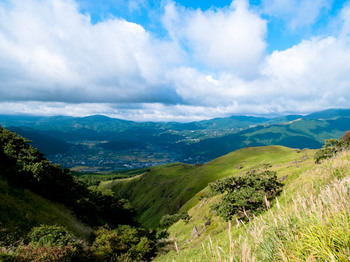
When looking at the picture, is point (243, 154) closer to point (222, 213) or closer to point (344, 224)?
point (222, 213)

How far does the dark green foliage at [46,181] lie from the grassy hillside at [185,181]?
157 feet

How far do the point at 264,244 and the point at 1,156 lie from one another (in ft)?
183

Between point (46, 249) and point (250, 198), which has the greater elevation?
point (250, 198)

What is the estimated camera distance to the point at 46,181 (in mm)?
41312

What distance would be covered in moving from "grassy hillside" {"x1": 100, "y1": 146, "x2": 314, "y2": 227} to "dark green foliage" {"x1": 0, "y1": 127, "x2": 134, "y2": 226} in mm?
47878

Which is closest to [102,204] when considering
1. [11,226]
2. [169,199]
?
[11,226]

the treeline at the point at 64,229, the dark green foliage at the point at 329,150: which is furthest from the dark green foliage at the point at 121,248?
the dark green foliage at the point at 329,150

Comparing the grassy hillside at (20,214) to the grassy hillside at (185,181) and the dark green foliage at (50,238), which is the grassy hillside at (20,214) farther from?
the grassy hillside at (185,181)

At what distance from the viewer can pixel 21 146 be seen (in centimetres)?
4494

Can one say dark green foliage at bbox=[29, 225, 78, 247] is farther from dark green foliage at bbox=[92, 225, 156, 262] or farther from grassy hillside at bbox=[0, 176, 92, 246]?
dark green foliage at bbox=[92, 225, 156, 262]

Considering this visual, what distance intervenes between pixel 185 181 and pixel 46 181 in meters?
106

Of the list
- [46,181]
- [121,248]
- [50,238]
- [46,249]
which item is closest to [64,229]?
[50,238]

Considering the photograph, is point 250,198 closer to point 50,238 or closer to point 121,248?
point 121,248

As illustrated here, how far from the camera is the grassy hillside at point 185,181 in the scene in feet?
351
